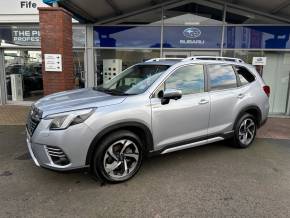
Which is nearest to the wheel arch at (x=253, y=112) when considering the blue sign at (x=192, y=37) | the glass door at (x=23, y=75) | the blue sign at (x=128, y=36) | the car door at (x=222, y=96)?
the car door at (x=222, y=96)

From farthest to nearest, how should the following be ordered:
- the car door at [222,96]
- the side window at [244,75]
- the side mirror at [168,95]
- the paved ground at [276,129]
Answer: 1. the paved ground at [276,129]
2. the side window at [244,75]
3. the car door at [222,96]
4. the side mirror at [168,95]

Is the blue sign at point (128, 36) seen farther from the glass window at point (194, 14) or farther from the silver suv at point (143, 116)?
the silver suv at point (143, 116)

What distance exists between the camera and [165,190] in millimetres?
3455

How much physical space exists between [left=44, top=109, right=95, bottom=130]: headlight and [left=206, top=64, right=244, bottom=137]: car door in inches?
88.4

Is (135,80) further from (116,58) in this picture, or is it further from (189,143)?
(116,58)

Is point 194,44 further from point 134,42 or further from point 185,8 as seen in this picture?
point 134,42

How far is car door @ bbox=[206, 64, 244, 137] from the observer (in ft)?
14.5

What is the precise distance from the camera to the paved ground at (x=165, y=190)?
3.00 meters

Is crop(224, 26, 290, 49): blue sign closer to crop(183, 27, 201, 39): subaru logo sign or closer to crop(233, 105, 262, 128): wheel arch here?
crop(183, 27, 201, 39): subaru logo sign

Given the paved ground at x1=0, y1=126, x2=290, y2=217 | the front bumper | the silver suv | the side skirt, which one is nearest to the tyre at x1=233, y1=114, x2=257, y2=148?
the silver suv

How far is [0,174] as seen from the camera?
3871 mm

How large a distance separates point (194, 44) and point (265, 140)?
4116 mm

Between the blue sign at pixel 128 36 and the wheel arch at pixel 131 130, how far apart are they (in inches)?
220

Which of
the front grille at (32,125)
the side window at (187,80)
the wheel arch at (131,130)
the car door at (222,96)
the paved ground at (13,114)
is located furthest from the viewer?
the paved ground at (13,114)
